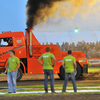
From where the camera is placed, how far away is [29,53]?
41.5 ft

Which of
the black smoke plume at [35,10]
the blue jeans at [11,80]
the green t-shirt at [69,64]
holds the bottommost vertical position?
the blue jeans at [11,80]

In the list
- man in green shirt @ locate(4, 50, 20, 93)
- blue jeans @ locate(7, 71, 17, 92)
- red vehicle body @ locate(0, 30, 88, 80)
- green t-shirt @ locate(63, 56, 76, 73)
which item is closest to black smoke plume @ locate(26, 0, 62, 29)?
red vehicle body @ locate(0, 30, 88, 80)

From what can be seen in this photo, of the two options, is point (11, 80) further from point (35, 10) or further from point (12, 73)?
point (35, 10)

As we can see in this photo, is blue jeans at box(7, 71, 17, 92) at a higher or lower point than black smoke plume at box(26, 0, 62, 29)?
lower

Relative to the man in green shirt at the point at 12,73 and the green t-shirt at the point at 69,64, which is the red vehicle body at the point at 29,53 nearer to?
the man in green shirt at the point at 12,73

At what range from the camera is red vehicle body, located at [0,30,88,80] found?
1253 centimetres

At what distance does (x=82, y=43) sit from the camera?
619 inches

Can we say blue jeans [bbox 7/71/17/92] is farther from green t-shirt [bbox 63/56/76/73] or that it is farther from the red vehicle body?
the red vehicle body

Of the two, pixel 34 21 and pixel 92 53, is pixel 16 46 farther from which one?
pixel 92 53

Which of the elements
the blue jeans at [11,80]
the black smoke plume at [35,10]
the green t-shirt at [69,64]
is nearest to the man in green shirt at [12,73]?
the blue jeans at [11,80]

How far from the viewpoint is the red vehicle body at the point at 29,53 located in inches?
493

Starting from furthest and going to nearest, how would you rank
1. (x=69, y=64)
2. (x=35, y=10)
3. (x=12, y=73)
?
1. (x=35, y=10)
2. (x=12, y=73)
3. (x=69, y=64)

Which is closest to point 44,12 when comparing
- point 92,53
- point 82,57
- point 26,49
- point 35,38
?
point 35,38

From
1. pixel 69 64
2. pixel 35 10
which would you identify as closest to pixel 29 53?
pixel 35 10
